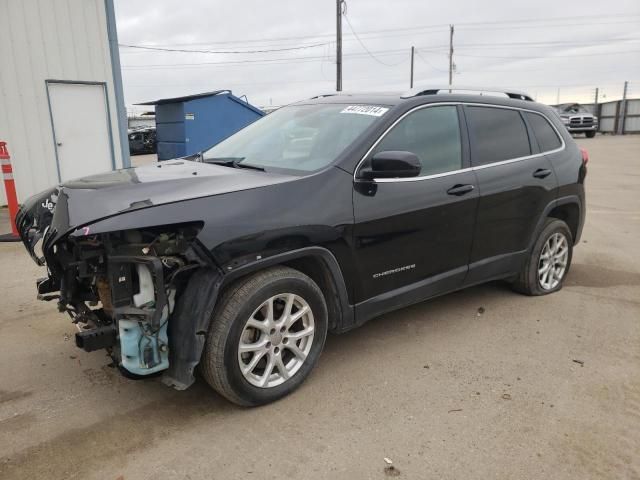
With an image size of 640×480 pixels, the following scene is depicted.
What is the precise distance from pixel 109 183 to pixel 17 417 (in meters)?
1.40

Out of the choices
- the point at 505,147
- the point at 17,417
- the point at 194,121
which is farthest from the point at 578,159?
the point at 194,121

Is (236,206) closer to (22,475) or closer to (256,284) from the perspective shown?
(256,284)

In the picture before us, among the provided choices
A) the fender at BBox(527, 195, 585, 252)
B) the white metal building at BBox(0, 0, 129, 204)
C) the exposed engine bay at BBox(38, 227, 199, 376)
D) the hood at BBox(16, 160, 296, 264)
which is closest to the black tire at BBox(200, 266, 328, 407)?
the exposed engine bay at BBox(38, 227, 199, 376)

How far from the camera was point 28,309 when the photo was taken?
4.55 m

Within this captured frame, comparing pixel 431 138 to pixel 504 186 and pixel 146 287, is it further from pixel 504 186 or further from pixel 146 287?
pixel 146 287

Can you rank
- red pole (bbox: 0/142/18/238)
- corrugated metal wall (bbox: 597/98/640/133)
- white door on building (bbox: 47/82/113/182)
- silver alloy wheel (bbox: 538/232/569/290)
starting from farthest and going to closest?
corrugated metal wall (bbox: 597/98/640/133), white door on building (bbox: 47/82/113/182), red pole (bbox: 0/142/18/238), silver alloy wheel (bbox: 538/232/569/290)

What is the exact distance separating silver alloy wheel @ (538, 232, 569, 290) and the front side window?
4.95 ft

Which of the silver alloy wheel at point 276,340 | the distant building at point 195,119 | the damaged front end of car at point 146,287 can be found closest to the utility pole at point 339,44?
the distant building at point 195,119

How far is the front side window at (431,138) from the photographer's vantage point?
141 inches

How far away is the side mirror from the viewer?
317 cm

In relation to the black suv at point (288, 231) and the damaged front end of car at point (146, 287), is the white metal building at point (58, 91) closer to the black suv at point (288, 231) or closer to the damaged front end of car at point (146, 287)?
the black suv at point (288, 231)

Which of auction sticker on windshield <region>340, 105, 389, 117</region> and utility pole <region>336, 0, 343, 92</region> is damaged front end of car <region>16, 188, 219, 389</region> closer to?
auction sticker on windshield <region>340, 105, 389, 117</region>

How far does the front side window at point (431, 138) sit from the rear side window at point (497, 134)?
0.21 metres

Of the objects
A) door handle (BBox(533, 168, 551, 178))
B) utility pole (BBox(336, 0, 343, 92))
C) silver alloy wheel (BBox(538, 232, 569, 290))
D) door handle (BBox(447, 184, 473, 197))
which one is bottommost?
silver alloy wheel (BBox(538, 232, 569, 290))
